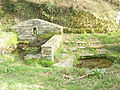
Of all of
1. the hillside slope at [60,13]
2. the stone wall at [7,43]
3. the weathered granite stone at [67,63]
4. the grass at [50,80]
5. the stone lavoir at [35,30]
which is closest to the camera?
the grass at [50,80]

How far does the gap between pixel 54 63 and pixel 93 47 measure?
119 inches

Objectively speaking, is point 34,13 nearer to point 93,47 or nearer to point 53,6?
point 53,6

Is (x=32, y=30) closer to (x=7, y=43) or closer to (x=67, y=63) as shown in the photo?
(x=7, y=43)

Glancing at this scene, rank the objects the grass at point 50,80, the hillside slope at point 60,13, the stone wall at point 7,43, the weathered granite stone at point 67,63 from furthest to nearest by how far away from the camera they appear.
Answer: the hillside slope at point 60,13 < the stone wall at point 7,43 < the weathered granite stone at point 67,63 < the grass at point 50,80

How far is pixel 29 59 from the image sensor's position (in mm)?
7000

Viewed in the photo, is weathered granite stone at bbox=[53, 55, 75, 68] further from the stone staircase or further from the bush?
the stone staircase

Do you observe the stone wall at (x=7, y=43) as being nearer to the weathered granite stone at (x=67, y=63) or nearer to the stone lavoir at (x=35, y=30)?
the stone lavoir at (x=35, y=30)

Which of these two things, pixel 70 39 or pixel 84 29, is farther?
pixel 84 29

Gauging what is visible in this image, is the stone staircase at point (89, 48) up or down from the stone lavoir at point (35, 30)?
down

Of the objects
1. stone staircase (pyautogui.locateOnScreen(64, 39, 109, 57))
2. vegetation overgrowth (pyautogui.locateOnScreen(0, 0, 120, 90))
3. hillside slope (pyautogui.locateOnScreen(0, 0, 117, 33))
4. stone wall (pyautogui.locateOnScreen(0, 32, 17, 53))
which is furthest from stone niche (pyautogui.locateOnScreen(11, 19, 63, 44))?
hillside slope (pyautogui.locateOnScreen(0, 0, 117, 33))

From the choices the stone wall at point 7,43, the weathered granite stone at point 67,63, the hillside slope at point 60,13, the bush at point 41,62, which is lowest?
the weathered granite stone at point 67,63

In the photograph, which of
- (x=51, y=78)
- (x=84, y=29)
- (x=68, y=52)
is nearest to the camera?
(x=51, y=78)

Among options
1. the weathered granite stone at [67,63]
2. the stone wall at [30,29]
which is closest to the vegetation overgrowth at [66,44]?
the weathered granite stone at [67,63]

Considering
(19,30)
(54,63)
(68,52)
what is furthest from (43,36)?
(54,63)
